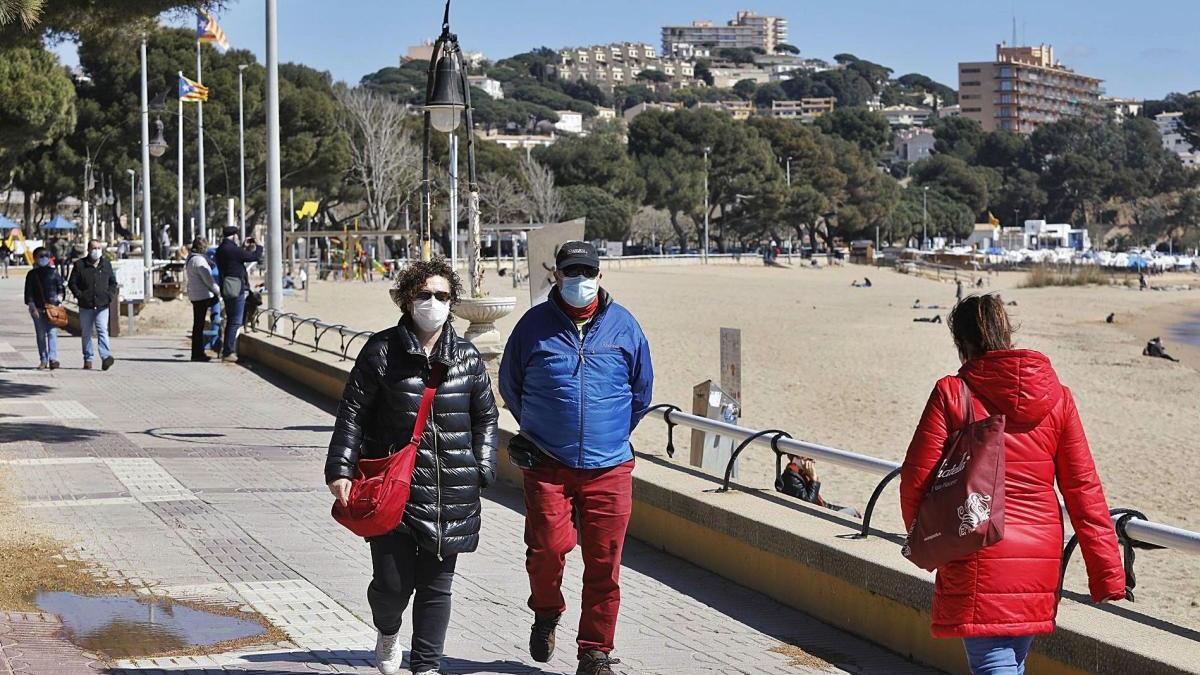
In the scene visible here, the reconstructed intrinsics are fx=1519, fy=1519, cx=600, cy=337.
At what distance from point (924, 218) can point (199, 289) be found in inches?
4895

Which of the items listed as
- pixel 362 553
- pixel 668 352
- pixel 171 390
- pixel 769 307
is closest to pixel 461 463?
pixel 362 553

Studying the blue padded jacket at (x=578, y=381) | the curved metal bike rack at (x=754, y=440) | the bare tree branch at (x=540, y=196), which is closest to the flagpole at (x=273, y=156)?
the curved metal bike rack at (x=754, y=440)

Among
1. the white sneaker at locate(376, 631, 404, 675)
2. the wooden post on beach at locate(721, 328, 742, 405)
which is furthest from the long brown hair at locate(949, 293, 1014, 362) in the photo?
the wooden post on beach at locate(721, 328, 742, 405)

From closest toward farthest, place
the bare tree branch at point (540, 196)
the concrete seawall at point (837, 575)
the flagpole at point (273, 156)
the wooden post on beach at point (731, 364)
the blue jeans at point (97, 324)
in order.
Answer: the concrete seawall at point (837, 575) → the wooden post on beach at point (731, 364) → the blue jeans at point (97, 324) → the flagpole at point (273, 156) → the bare tree branch at point (540, 196)

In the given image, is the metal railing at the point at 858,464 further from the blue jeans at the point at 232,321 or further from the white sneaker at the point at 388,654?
the blue jeans at the point at 232,321

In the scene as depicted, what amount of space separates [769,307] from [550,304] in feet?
152

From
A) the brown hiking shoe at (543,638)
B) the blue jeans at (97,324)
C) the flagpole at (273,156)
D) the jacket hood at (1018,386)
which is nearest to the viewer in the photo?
the jacket hood at (1018,386)

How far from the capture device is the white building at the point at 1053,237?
5408 inches

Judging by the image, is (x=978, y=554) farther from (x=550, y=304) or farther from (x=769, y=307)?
(x=769, y=307)

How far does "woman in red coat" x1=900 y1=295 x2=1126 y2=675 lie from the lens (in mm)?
4066

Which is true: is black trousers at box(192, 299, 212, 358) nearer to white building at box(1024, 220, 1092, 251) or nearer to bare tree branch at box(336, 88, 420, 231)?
bare tree branch at box(336, 88, 420, 231)

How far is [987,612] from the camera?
4066mm

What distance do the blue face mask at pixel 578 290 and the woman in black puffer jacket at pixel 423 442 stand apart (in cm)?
49

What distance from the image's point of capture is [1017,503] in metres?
4.07
